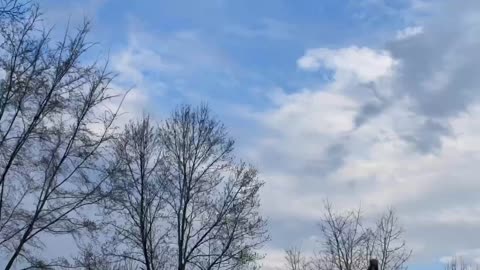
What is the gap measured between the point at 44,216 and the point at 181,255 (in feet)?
44.6

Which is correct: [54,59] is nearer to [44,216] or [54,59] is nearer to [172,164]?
[44,216]

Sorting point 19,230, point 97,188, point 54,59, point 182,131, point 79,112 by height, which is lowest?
point 19,230

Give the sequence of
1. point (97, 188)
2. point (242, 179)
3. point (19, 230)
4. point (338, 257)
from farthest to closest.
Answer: point (338, 257), point (242, 179), point (97, 188), point (19, 230)

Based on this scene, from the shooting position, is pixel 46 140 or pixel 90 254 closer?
pixel 46 140

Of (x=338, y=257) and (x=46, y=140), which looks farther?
(x=338, y=257)

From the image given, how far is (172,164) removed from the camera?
3534 cm

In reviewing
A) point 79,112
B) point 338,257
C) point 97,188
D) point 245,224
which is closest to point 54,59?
point 79,112

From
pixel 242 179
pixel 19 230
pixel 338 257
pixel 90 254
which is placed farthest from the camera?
pixel 338 257

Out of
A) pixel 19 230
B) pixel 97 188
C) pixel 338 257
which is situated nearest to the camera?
pixel 19 230

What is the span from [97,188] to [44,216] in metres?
1.83

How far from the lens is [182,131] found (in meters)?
35.8

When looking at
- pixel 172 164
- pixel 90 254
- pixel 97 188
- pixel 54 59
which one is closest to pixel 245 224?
pixel 172 164

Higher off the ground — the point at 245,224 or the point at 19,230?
the point at 245,224

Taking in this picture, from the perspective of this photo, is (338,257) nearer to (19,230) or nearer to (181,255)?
(181,255)
